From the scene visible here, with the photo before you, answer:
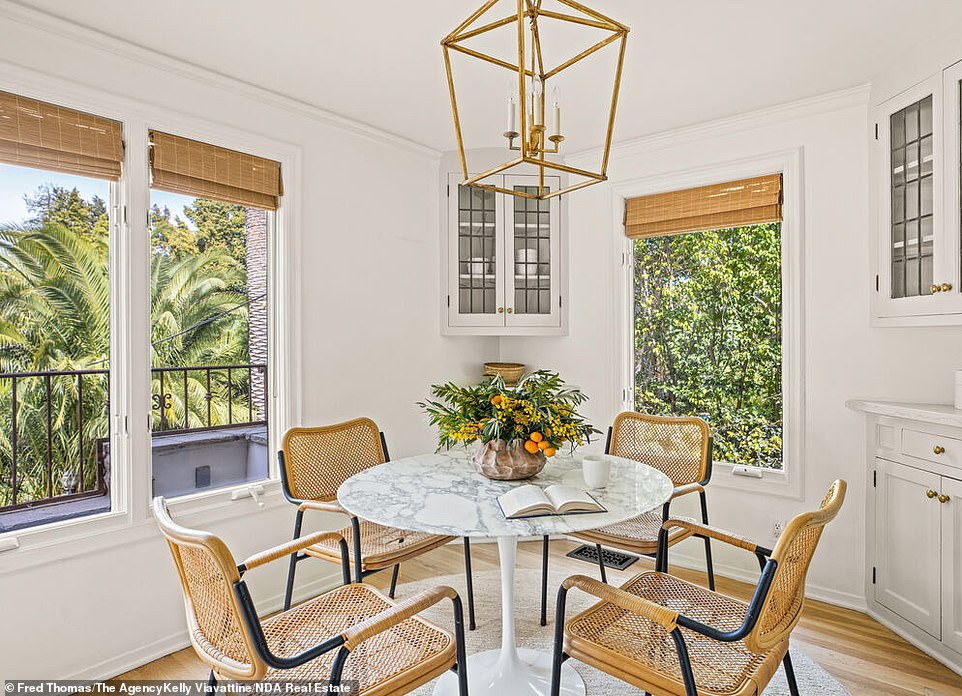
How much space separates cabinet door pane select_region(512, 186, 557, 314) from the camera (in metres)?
3.99

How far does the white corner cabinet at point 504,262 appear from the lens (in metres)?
3.98

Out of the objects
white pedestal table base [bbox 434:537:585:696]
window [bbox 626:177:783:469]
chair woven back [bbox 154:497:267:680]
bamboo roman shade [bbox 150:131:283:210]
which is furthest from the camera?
window [bbox 626:177:783:469]

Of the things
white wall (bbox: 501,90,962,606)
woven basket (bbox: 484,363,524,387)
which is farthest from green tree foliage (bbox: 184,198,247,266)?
white wall (bbox: 501,90,962,606)

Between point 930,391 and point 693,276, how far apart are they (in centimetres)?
133

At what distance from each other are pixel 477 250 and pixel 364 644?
2.75 meters

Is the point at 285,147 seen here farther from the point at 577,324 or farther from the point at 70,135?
the point at 577,324

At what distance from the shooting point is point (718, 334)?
3.54m

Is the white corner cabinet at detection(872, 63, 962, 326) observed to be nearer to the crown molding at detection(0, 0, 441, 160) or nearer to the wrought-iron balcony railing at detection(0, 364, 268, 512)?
the crown molding at detection(0, 0, 441, 160)

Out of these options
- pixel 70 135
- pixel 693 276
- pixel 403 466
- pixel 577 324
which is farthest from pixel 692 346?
pixel 70 135

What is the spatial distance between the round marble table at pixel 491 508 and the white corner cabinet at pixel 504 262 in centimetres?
153

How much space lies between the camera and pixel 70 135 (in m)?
2.32

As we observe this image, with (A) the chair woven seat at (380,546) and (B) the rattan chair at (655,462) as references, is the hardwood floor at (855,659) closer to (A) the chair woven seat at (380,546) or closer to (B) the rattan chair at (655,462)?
(B) the rattan chair at (655,462)

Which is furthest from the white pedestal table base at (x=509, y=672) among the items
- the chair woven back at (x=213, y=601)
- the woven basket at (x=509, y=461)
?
the chair woven back at (x=213, y=601)

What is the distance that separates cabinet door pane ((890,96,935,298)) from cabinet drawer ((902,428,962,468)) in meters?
0.63
